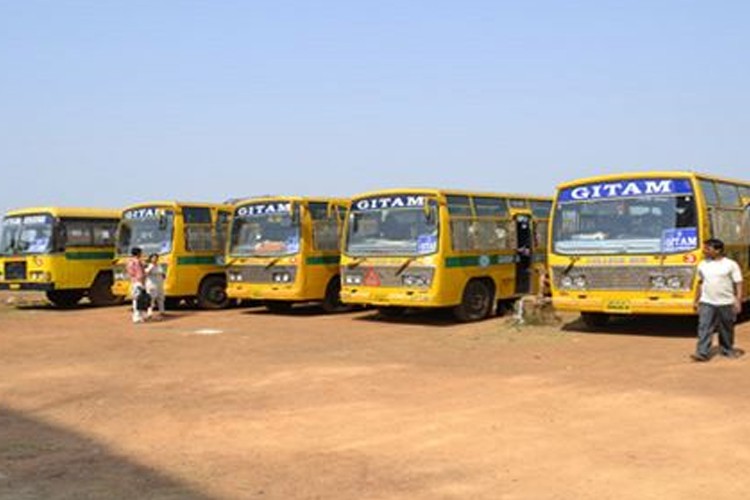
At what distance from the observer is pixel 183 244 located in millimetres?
19734

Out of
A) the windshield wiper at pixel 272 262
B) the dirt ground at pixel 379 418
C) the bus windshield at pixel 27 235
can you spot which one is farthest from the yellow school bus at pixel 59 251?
the dirt ground at pixel 379 418

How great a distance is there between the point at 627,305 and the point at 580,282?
867 millimetres

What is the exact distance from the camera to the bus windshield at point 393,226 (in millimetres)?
15602

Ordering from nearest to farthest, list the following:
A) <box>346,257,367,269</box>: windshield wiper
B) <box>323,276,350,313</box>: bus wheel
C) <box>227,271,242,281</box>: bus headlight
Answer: <box>346,257,367,269</box>: windshield wiper < <box>227,271,242,281</box>: bus headlight < <box>323,276,350,313</box>: bus wheel

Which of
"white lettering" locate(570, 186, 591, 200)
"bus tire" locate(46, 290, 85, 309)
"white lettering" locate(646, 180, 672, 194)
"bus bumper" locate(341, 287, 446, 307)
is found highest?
"white lettering" locate(646, 180, 672, 194)

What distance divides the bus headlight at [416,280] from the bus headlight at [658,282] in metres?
4.05

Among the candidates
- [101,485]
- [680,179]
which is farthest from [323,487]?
[680,179]

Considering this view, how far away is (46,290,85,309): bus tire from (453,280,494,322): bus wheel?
11.3 metres

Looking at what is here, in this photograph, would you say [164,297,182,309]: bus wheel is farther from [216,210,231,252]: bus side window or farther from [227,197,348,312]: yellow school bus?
Result: [227,197,348,312]: yellow school bus

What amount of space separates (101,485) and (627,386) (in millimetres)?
5615

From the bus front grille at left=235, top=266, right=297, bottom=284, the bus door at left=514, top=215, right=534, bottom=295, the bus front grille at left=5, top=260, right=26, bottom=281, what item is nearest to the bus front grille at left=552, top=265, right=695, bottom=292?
the bus door at left=514, top=215, right=534, bottom=295

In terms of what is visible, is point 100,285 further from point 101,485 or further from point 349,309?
point 101,485

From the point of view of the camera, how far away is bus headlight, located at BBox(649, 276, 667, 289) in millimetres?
12891

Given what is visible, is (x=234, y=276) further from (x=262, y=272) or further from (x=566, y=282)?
(x=566, y=282)
